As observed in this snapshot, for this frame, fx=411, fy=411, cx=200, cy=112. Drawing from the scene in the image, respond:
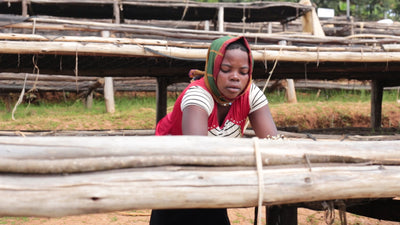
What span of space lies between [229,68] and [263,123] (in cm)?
38

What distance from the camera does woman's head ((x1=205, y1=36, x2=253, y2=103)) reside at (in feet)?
6.81

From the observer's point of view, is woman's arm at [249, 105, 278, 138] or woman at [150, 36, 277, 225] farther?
woman's arm at [249, 105, 278, 138]

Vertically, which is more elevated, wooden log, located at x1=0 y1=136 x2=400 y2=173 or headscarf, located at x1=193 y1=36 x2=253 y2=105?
headscarf, located at x1=193 y1=36 x2=253 y2=105

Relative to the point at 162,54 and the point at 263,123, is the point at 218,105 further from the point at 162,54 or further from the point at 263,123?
the point at 162,54

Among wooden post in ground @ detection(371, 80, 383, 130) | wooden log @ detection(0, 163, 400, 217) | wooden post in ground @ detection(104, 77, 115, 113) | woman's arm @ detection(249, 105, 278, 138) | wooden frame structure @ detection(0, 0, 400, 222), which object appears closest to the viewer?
wooden log @ detection(0, 163, 400, 217)

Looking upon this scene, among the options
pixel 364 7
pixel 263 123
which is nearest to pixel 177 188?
pixel 263 123

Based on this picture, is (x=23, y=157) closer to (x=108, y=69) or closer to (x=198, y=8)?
(x=108, y=69)

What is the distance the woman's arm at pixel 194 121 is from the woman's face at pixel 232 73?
0.17 meters

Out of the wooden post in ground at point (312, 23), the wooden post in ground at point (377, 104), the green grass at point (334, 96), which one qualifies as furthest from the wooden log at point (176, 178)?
the green grass at point (334, 96)

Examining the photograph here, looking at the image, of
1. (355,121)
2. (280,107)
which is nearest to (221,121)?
(280,107)

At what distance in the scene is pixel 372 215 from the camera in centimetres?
271

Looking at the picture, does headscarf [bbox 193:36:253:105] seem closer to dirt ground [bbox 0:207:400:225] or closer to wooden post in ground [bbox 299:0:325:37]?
dirt ground [bbox 0:207:400:225]

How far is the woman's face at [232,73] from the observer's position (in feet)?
6.78

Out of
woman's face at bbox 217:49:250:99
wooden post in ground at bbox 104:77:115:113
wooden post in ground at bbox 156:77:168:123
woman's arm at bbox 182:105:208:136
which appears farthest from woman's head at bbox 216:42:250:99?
wooden post in ground at bbox 104:77:115:113
